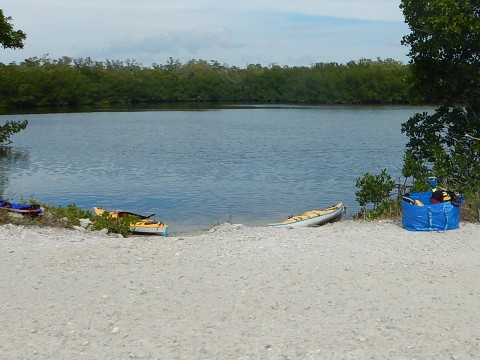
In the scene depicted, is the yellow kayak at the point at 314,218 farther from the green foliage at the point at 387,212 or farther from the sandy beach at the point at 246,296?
the sandy beach at the point at 246,296

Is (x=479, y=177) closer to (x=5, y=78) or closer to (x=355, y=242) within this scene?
(x=355, y=242)

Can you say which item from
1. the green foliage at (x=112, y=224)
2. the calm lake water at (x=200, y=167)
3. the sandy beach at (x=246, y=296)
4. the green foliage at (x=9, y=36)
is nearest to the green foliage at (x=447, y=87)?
the sandy beach at (x=246, y=296)

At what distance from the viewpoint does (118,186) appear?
30188 mm

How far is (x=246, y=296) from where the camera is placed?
26.6 ft

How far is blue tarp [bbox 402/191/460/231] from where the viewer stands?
38.0 ft

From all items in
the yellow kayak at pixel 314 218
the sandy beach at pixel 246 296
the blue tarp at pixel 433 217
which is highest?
the blue tarp at pixel 433 217

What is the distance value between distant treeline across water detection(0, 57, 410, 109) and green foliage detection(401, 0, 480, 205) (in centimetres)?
8324

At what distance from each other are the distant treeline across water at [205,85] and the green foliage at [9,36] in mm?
82338

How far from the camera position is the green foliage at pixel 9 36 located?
20.4m

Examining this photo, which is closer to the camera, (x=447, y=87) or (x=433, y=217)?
(x=433, y=217)

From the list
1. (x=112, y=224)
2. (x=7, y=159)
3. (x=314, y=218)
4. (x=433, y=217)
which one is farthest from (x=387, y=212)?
(x=7, y=159)

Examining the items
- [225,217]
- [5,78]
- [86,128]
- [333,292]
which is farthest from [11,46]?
[5,78]

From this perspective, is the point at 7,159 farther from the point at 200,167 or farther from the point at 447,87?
the point at 447,87

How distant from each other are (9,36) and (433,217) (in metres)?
15.4
